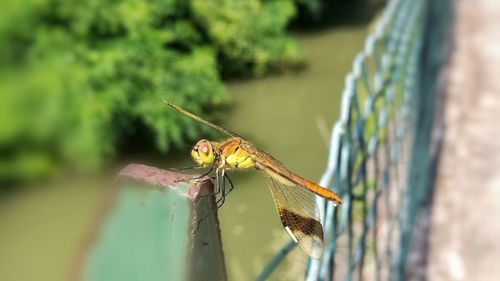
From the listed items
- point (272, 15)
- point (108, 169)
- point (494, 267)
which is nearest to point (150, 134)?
point (108, 169)

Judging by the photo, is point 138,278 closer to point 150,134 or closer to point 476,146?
point 476,146

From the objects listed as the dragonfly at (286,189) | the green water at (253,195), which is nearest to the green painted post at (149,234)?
the dragonfly at (286,189)

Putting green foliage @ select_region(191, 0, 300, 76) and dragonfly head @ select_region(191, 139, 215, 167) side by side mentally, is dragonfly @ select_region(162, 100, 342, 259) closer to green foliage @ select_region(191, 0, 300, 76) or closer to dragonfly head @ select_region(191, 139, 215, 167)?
dragonfly head @ select_region(191, 139, 215, 167)

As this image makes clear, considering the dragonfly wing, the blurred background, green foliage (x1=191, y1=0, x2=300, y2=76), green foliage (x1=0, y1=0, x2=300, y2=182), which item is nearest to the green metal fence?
the dragonfly wing

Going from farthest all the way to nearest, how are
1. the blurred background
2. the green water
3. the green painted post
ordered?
the blurred background, the green water, the green painted post

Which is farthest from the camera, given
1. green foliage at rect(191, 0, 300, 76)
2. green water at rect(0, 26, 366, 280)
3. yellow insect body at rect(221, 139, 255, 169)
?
green foliage at rect(191, 0, 300, 76)

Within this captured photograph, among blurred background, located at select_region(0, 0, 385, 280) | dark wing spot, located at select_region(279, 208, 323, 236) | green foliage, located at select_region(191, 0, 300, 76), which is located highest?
green foliage, located at select_region(191, 0, 300, 76)
